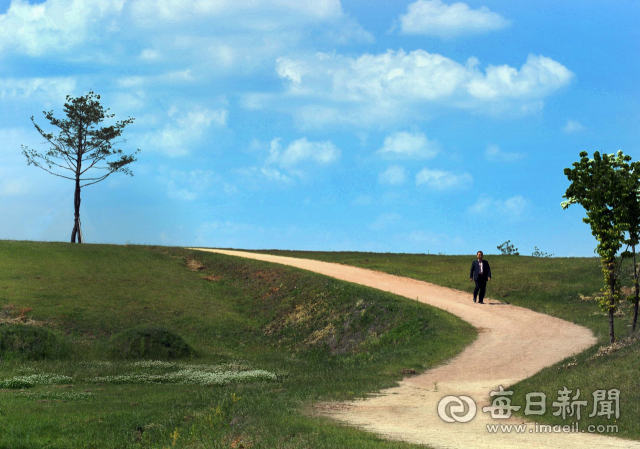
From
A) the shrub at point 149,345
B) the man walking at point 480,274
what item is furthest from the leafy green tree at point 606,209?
the shrub at point 149,345

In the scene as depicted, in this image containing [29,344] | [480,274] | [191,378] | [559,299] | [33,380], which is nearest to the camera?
[33,380]

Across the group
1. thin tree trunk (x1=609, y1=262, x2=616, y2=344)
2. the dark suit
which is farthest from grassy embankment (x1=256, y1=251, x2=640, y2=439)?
the dark suit

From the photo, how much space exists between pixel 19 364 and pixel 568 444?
783 inches

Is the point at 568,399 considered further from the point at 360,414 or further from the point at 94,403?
the point at 94,403

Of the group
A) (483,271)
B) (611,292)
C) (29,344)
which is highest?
(483,271)

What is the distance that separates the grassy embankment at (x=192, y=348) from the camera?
40.9ft

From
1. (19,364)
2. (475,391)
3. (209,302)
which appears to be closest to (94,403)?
(19,364)

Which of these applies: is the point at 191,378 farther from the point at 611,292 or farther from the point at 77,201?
the point at 77,201

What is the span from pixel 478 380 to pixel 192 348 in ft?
44.4

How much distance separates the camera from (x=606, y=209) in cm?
1934

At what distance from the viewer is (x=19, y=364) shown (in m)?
21.8

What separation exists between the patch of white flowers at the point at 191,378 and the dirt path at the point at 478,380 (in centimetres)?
543

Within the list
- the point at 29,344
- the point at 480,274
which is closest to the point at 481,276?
the point at 480,274

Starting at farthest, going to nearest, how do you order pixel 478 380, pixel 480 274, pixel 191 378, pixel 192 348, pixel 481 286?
pixel 481 286, pixel 480 274, pixel 192 348, pixel 191 378, pixel 478 380
